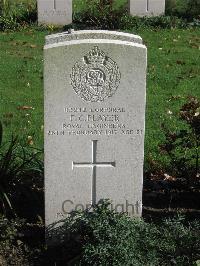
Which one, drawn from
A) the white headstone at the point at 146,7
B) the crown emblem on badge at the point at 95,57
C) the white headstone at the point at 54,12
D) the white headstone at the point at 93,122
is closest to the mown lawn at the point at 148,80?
the white headstone at the point at 54,12

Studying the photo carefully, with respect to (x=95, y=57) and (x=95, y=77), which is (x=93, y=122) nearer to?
(x=95, y=77)

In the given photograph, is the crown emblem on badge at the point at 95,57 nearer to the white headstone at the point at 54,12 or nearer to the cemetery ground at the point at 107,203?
the cemetery ground at the point at 107,203

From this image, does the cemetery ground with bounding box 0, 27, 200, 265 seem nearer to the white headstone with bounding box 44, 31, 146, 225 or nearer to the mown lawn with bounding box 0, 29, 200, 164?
the mown lawn with bounding box 0, 29, 200, 164

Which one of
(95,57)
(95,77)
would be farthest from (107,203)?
(95,57)

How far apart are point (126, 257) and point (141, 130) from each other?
0.98 metres

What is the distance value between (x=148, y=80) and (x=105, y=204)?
15.5 ft

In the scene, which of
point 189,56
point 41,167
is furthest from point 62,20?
point 41,167

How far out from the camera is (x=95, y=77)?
482 cm

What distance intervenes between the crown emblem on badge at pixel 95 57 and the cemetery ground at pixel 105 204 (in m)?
1.13

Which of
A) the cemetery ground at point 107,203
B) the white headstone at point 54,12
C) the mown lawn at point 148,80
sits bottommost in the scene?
the cemetery ground at point 107,203

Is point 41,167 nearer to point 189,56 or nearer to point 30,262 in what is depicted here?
point 30,262

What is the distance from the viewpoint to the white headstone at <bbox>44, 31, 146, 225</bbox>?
4.73 meters

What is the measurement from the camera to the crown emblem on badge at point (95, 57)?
4711 mm

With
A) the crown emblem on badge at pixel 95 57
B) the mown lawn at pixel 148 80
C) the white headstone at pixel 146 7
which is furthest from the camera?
the white headstone at pixel 146 7
